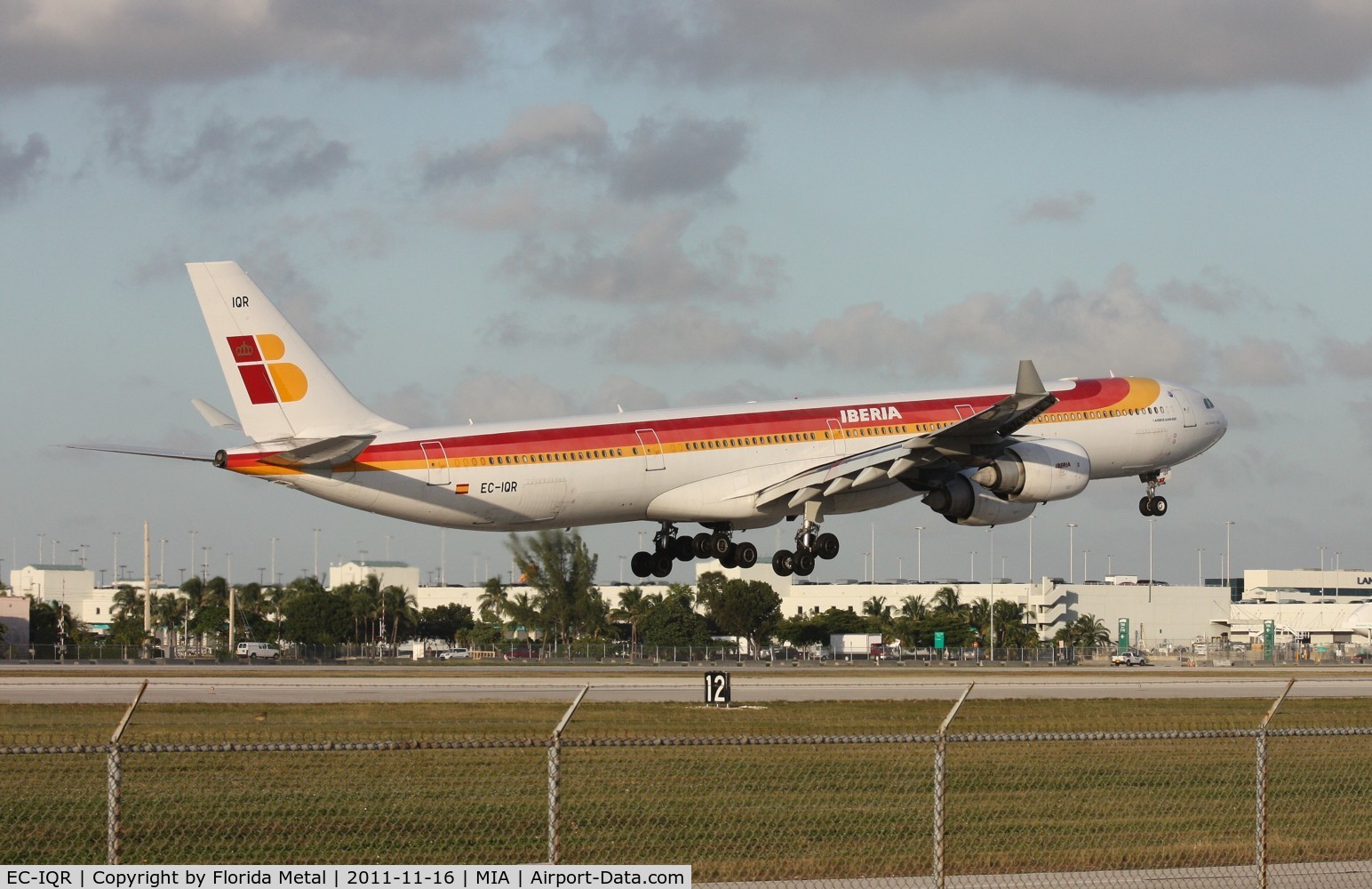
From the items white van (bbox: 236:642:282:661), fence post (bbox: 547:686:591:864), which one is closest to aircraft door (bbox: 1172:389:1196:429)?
fence post (bbox: 547:686:591:864)

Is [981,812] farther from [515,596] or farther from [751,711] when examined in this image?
[515,596]

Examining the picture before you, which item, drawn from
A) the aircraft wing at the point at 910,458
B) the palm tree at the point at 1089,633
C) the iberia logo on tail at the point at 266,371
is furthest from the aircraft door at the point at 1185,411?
the palm tree at the point at 1089,633

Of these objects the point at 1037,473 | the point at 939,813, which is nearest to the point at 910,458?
the point at 1037,473

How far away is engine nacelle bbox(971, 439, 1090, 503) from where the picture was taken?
1971 inches

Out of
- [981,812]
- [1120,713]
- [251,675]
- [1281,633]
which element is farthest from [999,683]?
[1281,633]

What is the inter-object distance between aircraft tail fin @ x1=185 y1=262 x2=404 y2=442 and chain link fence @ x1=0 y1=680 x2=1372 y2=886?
13226 millimetres

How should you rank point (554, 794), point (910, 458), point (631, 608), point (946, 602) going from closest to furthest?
point (554, 794), point (910, 458), point (631, 608), point (946, 602)

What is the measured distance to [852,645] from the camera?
16175 centimetres

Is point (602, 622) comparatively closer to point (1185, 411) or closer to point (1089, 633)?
point (1089, 633)

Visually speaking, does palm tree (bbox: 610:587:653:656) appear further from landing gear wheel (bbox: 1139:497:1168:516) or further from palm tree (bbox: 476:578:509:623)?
landing gear wheel (bbox: 1139:497:1168:516)

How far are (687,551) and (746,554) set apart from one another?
229cm

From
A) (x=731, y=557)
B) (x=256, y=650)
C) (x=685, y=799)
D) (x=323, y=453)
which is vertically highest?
(x=323, y=453)

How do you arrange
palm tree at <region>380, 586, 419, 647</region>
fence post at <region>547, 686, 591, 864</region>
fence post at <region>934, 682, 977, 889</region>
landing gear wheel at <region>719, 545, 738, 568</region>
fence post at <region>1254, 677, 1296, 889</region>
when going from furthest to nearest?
1. palm tree at <region>380, 586, 419, 647</region>
2. landing gear wheel at <region>719, 545, 738, 568</region>
3. fence post at <region>1254, 677, 1296, 889</region>
4. fence post at <region>934, 682, 977, 889</region>
5. fence post at <region>547, 686, 591, 864</region>

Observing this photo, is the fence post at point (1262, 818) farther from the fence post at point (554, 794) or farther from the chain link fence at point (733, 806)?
the fence post at point (554, 794)
